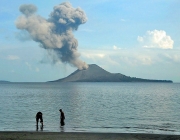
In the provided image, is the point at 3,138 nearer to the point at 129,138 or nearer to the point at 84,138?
the point at 84,138

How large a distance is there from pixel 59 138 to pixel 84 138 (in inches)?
70.6

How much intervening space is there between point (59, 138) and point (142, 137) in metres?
6.13

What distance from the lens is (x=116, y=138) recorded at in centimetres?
2009

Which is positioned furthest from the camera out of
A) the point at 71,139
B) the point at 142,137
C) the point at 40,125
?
the point at 40,125

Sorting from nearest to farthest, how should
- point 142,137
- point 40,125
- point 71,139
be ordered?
1. point 71,139
2. point 142,137
3. point 40,125

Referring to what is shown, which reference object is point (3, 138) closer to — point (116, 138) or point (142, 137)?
point (116, 138)

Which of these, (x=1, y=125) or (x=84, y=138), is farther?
(x=1, y=125)

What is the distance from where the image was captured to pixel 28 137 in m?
19.8

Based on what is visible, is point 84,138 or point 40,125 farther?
point 40,125

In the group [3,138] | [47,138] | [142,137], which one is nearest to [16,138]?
[3,138]

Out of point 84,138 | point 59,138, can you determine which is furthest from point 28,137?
point 84,138

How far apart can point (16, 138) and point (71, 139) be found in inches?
151

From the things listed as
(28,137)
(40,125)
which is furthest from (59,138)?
(40,125)

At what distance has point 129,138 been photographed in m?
20.2
